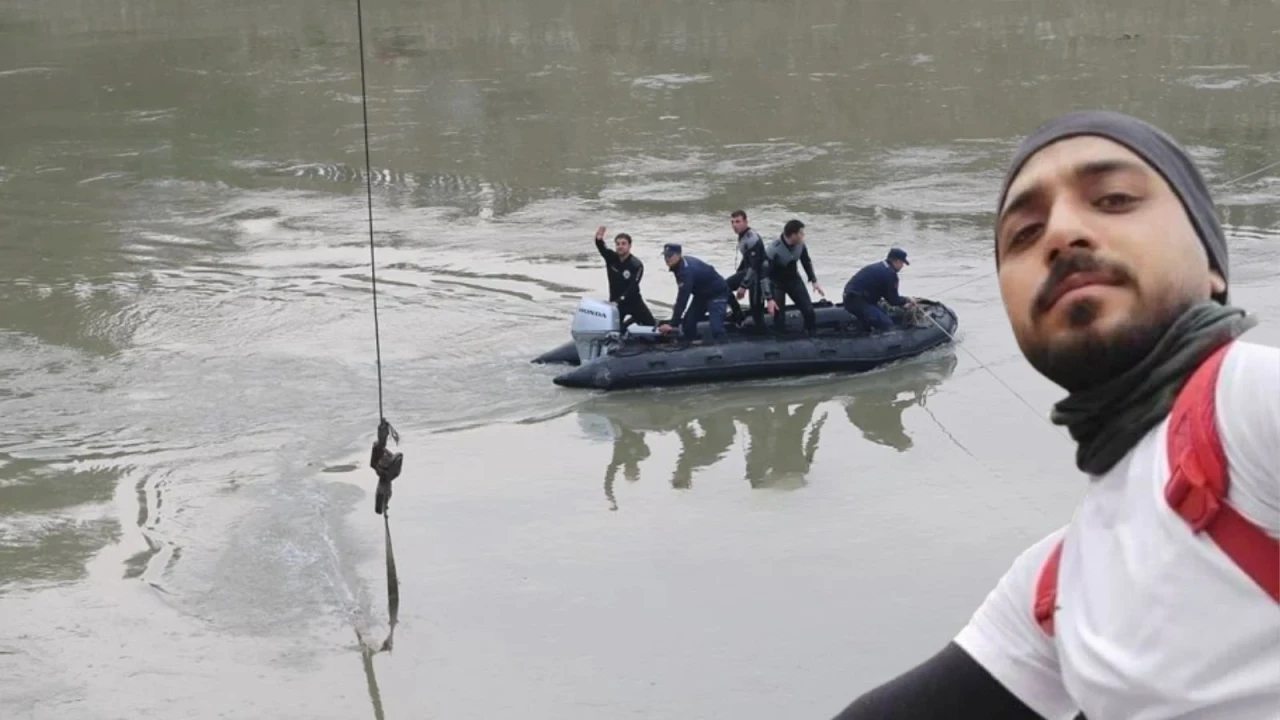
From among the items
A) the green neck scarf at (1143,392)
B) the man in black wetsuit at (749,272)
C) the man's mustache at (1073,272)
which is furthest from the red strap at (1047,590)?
the man in black wetsuit at (749,272)

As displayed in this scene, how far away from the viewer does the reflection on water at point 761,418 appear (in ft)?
37.4

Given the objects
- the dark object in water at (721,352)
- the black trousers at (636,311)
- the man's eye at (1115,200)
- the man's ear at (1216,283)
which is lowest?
the dark object in water at (721,352)

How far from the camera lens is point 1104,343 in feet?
4.28

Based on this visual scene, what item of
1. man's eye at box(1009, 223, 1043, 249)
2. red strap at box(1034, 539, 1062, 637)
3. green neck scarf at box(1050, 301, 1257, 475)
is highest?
man's eye at box(1009, 223, 1043, 249)

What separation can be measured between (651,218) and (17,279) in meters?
6.59

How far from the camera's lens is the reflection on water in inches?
449

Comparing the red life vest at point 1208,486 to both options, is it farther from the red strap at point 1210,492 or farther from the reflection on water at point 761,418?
the reflection on water at point 761,418

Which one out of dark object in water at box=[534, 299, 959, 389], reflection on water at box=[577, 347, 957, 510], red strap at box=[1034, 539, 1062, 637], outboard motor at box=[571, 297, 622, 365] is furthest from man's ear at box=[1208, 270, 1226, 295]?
outboard motor at box=[571, 297, 622, 365]

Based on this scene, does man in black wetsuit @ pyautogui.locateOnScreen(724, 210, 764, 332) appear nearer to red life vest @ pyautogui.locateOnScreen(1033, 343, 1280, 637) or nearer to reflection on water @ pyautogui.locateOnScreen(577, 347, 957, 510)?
reflection on water @ pyautogui.locateOnScreen(577, 347, 957, 510)

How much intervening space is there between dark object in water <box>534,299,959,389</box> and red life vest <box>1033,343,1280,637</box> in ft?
38.2

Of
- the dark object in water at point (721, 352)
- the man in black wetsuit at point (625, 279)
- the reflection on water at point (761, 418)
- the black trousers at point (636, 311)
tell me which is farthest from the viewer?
the black trousers at point (636, 311)

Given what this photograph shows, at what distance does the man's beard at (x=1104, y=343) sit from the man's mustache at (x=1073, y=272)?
0.02 metres

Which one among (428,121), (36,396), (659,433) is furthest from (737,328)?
(428,121)

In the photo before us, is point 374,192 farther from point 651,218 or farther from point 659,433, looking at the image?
point 659,433
